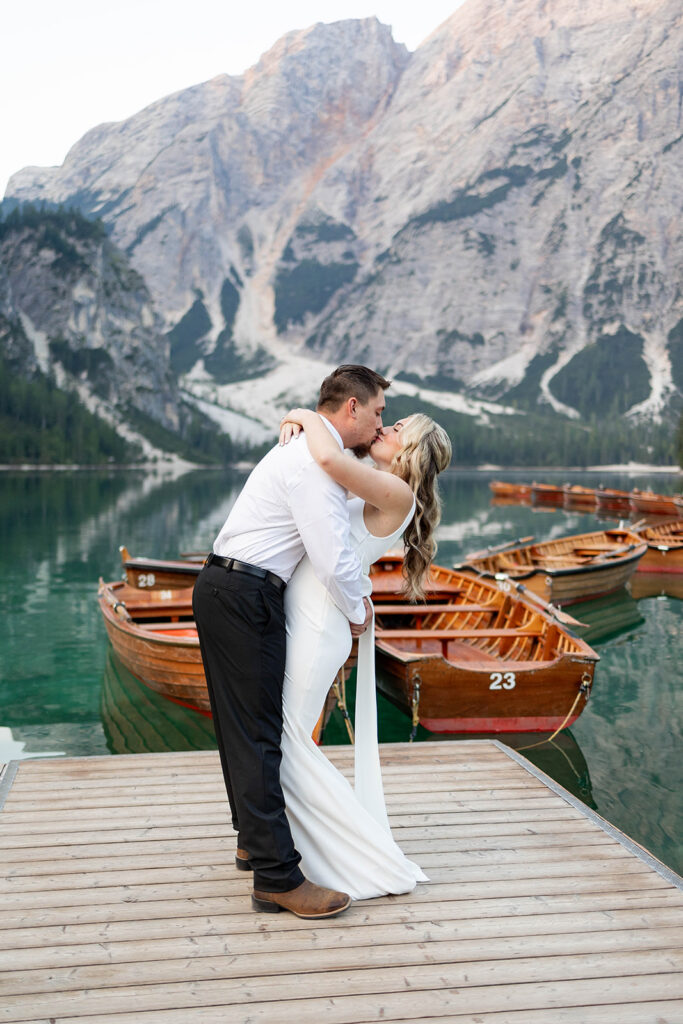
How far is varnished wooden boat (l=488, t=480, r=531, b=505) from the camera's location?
256 feet

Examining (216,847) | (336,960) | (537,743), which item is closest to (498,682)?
(537,743)

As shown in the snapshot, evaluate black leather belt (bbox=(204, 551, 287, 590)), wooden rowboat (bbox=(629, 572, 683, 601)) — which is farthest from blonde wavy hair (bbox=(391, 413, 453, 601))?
wooden rowboat (bbox=(629, 572, 683, 601))

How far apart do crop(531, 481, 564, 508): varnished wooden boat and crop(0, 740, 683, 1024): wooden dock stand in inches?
2708

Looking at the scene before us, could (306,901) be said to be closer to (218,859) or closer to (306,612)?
(218,859)

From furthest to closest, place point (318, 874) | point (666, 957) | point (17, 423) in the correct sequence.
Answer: point (17, 423) < point (318, 874) < point (666, 957)

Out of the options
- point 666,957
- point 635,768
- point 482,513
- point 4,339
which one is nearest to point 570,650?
point 635,768

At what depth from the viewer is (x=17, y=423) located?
137m

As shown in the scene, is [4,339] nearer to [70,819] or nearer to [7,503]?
[7,503]

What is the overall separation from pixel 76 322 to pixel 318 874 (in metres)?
169

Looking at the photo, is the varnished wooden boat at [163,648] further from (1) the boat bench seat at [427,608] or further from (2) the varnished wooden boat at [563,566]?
(2) the varnished wooden boat at [563,566]

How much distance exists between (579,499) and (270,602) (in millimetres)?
69542

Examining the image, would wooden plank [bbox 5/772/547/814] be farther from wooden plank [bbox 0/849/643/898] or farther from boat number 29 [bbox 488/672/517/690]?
boat number 29 [bbox 488/672/517/690]

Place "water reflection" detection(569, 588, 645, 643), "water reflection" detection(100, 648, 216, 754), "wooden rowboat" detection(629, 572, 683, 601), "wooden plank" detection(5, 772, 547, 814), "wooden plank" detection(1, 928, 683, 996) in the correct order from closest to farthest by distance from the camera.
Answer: "wooden plank" detection(1, 928, 683, 996) → "wooden plank" detection(5, 772, 547, 814) → "water reflection" detection(100, 648, 216, 754) → "water reflection" detection(569, 588, 645, 643) → "wooden rowboat" detection(629, 572, 683, 601)

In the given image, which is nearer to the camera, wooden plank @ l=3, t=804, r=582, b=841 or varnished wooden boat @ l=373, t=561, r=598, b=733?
wooden plank @ l=3, t=804, r=582, b=841
